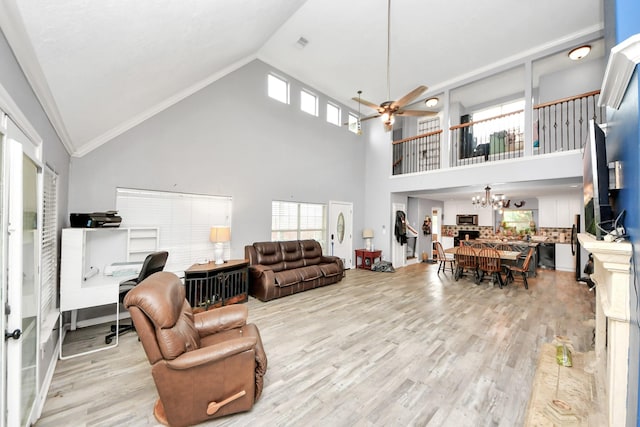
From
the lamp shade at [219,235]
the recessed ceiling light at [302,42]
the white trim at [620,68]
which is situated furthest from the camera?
the recessed ceiling light at [302,42]

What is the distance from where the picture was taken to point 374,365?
2615 mm

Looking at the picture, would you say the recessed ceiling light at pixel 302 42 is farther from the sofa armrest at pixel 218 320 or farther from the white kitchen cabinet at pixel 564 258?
the white kitchen cabinet at pixel 564 258

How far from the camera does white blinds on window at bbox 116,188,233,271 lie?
13.1 ft

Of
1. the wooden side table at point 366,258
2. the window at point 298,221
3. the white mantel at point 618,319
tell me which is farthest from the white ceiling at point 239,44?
the wooden side table at point 366,258

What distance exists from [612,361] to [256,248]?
4.82 meters

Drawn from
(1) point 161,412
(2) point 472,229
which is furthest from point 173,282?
(2) point 472,229

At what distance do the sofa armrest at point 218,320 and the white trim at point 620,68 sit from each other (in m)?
3.13

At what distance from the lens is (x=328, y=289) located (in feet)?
17.8

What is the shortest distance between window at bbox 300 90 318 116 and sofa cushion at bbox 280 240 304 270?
3535 mm

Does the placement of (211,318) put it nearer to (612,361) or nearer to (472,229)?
(612,361)

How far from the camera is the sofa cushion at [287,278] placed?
15.6ft

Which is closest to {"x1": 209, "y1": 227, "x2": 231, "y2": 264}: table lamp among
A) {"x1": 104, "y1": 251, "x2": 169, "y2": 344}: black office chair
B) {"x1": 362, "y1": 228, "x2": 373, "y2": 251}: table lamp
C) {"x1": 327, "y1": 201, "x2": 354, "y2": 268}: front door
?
{"x1": 104, "y1": 251, "x2": 169, "y2": 344}: black office chair

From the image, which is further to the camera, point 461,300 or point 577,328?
point 461,300

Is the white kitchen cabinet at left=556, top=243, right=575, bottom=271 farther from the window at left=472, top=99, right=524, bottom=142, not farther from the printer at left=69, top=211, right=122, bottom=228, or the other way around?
the printer at left=69, top=211, right=122, bottom=228
